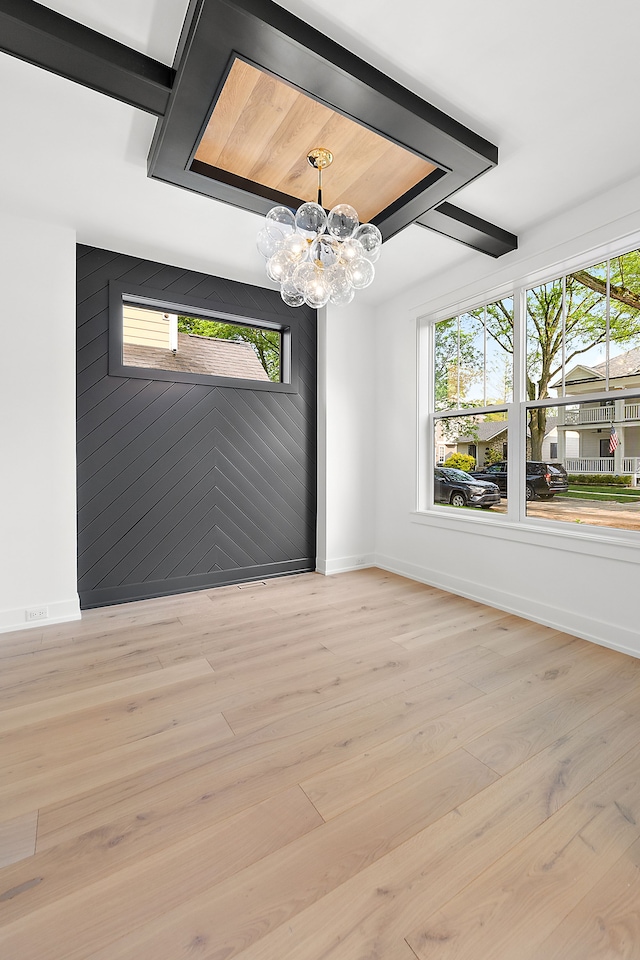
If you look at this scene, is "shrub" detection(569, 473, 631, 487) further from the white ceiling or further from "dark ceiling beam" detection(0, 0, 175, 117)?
"dark ceiling beam" detection(0, 0, 175, 117)

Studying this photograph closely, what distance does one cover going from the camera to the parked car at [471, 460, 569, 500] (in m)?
3.13

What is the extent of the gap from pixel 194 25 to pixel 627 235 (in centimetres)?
253

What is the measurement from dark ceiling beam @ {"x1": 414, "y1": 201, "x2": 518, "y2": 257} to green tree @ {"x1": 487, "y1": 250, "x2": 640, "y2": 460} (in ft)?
1.41

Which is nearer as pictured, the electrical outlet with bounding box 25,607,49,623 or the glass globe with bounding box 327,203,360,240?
the glass globe with bounding box 327,203,360,240

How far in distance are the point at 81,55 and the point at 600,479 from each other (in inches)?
137

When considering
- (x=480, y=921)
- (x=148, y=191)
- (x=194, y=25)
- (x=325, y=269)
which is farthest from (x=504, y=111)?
(x=480, y=921)

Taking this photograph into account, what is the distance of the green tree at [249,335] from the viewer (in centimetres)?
391

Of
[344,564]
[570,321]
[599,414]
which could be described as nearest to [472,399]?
[570,321]

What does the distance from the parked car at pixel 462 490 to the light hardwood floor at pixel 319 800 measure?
1.31 m

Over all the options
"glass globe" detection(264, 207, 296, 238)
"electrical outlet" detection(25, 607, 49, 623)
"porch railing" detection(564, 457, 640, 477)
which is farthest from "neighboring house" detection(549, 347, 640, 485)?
"electrical outlet" detection(25, 607, 49, 623)

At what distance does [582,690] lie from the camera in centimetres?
218

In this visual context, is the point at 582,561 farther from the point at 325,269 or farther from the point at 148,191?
the point at 148,191

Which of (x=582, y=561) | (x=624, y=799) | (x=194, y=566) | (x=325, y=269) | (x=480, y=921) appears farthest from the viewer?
(x=194, y=566)

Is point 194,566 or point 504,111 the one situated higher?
point 504,111
